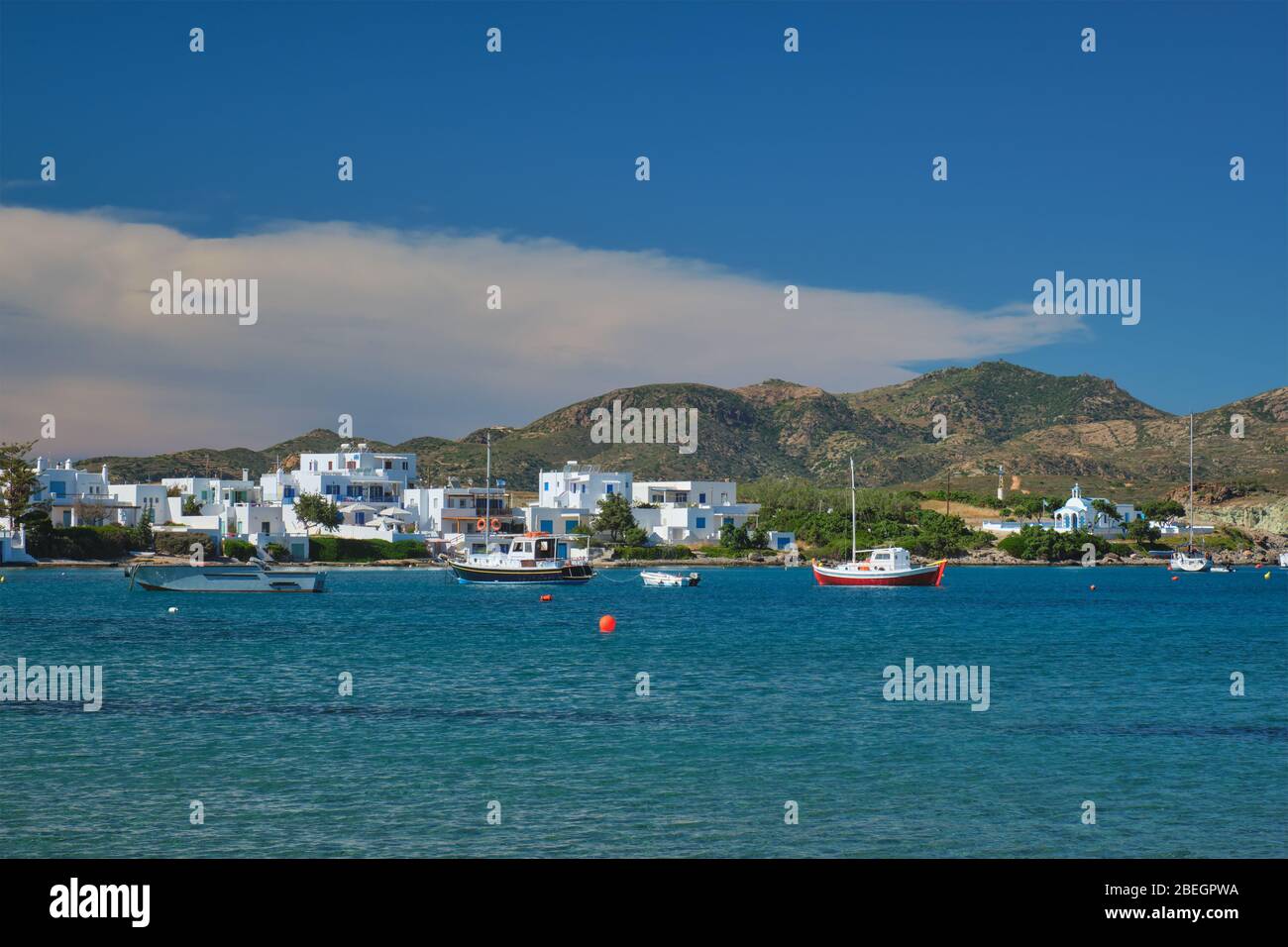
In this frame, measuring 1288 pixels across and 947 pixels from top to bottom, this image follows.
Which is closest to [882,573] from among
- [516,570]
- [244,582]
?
[516,570]

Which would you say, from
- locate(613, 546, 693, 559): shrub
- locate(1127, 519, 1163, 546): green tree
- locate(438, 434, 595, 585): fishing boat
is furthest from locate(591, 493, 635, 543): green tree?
locate(1127, 519, 1163, 546): green tree

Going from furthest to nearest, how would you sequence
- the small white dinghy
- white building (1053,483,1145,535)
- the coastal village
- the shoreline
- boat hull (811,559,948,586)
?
1. white building (1053,483,1145,535)
2. the coastal village
3. the shoreline
4. the small white dinghy
5. boat hull (811,559,948,586)

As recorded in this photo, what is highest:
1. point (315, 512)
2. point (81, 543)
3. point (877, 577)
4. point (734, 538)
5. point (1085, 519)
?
point (315, 512)

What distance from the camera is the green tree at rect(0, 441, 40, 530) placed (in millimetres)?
106312

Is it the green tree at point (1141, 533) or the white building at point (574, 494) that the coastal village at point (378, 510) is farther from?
the green tree at point (1141, 533)

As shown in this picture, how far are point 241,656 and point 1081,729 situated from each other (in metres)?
29.1

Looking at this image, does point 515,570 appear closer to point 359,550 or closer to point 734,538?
point 359,550

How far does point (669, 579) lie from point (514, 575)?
11.4 m

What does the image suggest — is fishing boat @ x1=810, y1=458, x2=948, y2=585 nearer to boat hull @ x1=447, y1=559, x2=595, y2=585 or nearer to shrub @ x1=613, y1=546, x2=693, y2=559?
boat hull @ x1=447, y1=559, x2=595, y2=585

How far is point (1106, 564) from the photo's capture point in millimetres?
145500

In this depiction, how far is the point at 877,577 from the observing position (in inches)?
3546

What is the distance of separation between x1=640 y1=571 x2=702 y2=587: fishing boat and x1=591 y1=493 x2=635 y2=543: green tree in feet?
105
